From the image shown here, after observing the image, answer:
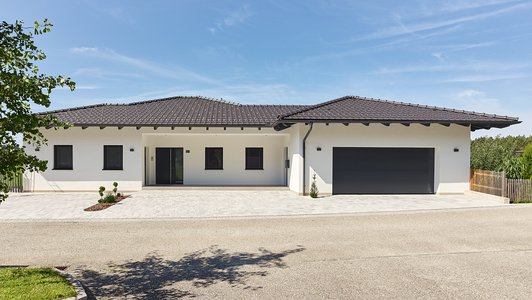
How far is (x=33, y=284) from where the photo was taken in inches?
194

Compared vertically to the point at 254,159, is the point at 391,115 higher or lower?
higher

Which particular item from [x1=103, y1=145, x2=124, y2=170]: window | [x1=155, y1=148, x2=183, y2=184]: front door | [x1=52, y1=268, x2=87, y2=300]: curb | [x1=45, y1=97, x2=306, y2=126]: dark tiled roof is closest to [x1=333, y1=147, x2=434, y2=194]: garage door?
[x1=45, y1=97, x2=306, y2=126]: dark tiled roof

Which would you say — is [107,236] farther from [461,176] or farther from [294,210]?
[461,176]

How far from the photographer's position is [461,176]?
625 inches

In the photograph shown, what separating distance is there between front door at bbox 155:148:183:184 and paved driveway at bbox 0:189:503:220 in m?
2.72

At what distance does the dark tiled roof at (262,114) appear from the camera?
14836mm

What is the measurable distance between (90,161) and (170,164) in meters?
4.18

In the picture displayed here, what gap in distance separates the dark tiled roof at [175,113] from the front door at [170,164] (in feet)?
7.26

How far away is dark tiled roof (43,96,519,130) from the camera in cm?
1484

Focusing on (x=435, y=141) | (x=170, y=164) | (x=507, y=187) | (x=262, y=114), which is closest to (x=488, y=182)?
(x=507, y=187)

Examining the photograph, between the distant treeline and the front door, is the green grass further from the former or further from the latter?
the distant treeline

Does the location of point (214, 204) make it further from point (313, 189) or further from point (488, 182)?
point (488, 182)

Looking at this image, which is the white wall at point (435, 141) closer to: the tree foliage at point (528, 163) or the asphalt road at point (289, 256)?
the tree foliage at point (528, 163)

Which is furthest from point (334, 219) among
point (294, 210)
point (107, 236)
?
point (107, 236)
